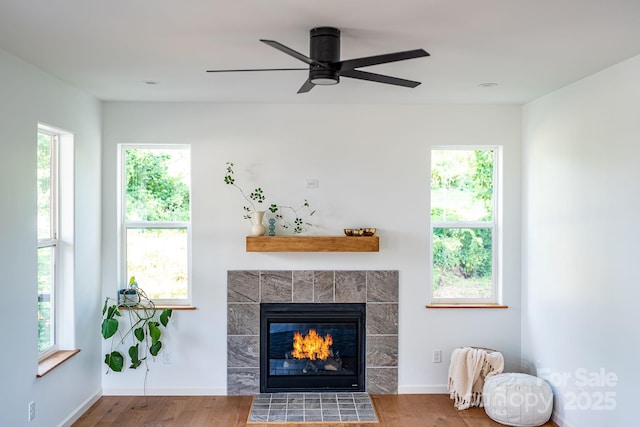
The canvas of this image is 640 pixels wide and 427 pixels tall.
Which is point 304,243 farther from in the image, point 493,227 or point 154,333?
point 493,227

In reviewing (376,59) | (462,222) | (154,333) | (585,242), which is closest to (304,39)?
(376,59)

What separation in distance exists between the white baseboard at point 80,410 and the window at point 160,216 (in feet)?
3.06

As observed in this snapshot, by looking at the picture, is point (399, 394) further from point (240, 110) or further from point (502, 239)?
point (240, 110)

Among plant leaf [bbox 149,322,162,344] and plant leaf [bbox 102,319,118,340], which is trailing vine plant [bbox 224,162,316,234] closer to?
plant leaf [bbox 149,322,162,344]

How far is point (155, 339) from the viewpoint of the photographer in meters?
4.46

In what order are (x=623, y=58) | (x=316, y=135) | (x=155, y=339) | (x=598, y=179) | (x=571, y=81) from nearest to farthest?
(x=623, y=58), (x=598, y=179), (x=571, y=81), (x=155, y=339), (x=316, y=135)

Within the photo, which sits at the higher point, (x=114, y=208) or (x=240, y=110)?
(x=240, y=110)

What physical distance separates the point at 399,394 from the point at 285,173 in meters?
2.19

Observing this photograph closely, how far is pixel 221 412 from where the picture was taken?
4.32 meters

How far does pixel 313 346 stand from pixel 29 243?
2452 mm

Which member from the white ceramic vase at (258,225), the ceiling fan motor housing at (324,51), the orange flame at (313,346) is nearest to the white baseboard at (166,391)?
the orange flame at (313,346)

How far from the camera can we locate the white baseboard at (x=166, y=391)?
185 inches

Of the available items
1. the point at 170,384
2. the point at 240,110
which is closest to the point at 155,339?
the point at 170,384

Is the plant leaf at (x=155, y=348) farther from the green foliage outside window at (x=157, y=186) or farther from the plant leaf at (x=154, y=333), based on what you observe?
the green foliage outside window at (x=157, y=186)
